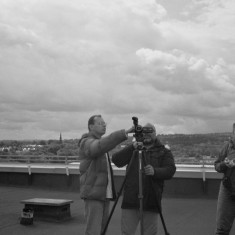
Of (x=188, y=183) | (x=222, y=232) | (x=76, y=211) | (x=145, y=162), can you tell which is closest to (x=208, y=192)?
(x=188, y=183)

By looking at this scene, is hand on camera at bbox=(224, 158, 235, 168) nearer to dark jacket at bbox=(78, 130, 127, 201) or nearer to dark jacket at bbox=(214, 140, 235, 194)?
dark jacket at bbox=(214, 140, 235, 194)

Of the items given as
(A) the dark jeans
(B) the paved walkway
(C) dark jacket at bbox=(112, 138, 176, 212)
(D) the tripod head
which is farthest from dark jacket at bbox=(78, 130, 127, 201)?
(B) the paved walkway

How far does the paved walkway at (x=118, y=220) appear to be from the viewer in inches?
310

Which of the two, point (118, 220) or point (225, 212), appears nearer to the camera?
point (225, 212)

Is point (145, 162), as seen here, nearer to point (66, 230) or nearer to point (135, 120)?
point (135, 120)

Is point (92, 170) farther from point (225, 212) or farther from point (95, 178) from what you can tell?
point (225, 212)

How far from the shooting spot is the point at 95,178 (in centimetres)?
484

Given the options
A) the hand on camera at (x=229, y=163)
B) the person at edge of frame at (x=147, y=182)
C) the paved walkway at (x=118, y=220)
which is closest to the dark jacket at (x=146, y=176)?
the person at edge of frame at (x=147, y=182)

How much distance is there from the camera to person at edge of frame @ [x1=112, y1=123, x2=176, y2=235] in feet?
15.3

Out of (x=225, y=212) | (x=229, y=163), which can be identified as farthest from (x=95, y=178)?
(x=225, y=212)

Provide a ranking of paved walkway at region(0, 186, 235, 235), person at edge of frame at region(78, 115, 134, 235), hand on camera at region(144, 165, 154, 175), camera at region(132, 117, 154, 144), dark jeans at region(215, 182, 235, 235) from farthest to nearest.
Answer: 1. paved walkway at region(0, 186, 235, 235)
2. dark jeans at region(215, 182, 235, 235)
3. person at edge of frame at region(78, 115, 134, 235)
4. hand on camera at region(144, 165, 154, 175)
5. camera at region(132, 117, 154, 144)

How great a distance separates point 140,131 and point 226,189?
1797 millimetres

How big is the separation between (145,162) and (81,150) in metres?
0.73

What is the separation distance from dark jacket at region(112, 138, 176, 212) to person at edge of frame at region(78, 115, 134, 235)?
18cm
